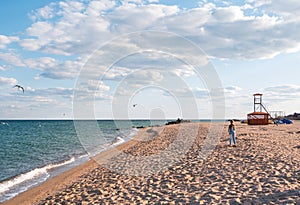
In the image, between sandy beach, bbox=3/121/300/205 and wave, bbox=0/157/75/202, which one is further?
wave, bbox=0/157/75/202

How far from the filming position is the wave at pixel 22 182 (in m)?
13.6

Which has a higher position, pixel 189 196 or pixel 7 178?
pixel 189 196

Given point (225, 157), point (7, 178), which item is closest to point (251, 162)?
point (225, 157)

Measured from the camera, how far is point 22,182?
1599cm

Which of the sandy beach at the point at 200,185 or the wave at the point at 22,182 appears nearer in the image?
the sandy beach at the point at 200,185

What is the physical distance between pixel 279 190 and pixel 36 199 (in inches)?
344

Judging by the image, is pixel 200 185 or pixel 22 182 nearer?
pixel 200 185

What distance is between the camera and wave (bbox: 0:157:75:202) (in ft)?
44.5

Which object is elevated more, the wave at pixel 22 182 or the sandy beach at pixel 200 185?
the sandy beach at pixel 200 185

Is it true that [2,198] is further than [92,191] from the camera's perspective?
Yes

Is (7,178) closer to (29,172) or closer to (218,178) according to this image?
(29,172)

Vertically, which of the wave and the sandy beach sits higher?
the sandy beach

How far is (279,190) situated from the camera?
8328 millimetres

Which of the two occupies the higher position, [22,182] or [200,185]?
[200,185]
